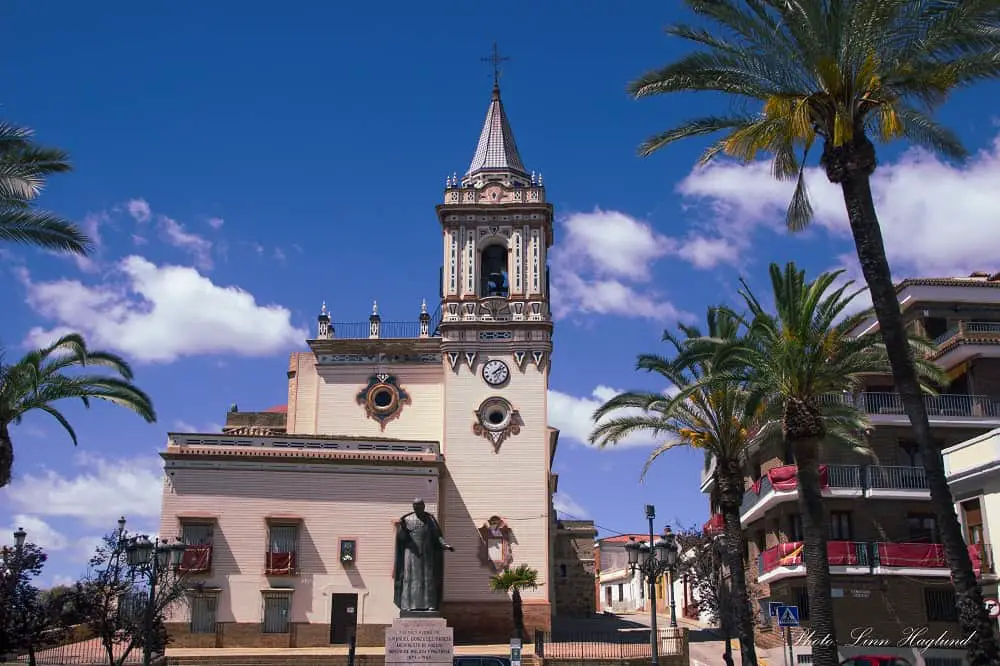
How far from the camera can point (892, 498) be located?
36094mm

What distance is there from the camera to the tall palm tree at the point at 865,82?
17.9m

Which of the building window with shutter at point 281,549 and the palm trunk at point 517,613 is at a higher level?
the building window with shutter at point 281,549

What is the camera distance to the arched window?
47.3m

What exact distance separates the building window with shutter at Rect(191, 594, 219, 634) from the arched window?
1678cm

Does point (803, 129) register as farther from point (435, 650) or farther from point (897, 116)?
point (435, 650)

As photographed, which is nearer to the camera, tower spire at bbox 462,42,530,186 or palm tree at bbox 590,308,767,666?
palm tree at bbox 590,308,767,666

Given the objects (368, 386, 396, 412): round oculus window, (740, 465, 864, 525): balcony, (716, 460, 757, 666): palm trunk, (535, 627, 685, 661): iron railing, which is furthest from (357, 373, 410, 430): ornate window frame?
(716, 460, 757, 666): palm trunk

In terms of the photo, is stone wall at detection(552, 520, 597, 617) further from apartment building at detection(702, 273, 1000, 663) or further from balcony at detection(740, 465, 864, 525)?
balcony at detection(740, 465, 864, 525)

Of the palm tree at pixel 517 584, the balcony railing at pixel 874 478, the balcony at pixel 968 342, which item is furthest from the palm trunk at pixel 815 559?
the palm tree at pixel 517 584

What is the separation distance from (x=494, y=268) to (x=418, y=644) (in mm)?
27671

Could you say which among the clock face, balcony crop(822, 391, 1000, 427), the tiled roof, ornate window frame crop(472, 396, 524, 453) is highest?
the tiled roof

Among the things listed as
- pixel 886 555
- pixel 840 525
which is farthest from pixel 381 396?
pixel 886 555

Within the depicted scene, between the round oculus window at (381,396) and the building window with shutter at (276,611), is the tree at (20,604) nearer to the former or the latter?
the building window with shutter at (276,611)

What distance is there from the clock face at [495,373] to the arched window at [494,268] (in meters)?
→ 3.43
